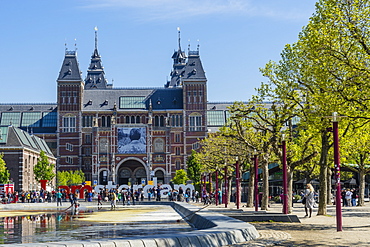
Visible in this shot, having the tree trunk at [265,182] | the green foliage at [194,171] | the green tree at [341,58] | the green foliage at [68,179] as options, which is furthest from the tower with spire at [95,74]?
the green tree at [341,58]

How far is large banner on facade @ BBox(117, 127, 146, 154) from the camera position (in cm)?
10994

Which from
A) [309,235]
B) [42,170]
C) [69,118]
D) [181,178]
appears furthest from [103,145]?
[309,235]

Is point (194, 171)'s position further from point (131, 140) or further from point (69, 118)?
point (69, 118)

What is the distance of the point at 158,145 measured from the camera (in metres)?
111

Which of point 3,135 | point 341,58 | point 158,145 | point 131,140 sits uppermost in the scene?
point 131,140

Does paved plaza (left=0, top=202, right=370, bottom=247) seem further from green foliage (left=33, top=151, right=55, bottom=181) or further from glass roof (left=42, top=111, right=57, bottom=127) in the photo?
glass roof (left=42, top=111, right=57, bottom=127)

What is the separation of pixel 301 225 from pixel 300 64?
981cm

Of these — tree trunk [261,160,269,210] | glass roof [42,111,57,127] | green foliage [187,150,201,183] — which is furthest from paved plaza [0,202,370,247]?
glass roof [42,111,57,127]

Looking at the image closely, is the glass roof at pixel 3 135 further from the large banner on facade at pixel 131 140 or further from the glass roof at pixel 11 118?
the glass roof at pixel 11 118

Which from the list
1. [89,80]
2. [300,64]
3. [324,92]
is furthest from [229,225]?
[89,80]

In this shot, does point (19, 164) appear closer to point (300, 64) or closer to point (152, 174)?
point (152, 174)

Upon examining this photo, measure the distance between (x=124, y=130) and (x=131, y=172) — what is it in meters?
9.22

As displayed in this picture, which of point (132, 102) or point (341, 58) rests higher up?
point (132, 102)

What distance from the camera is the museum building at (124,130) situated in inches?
4316
